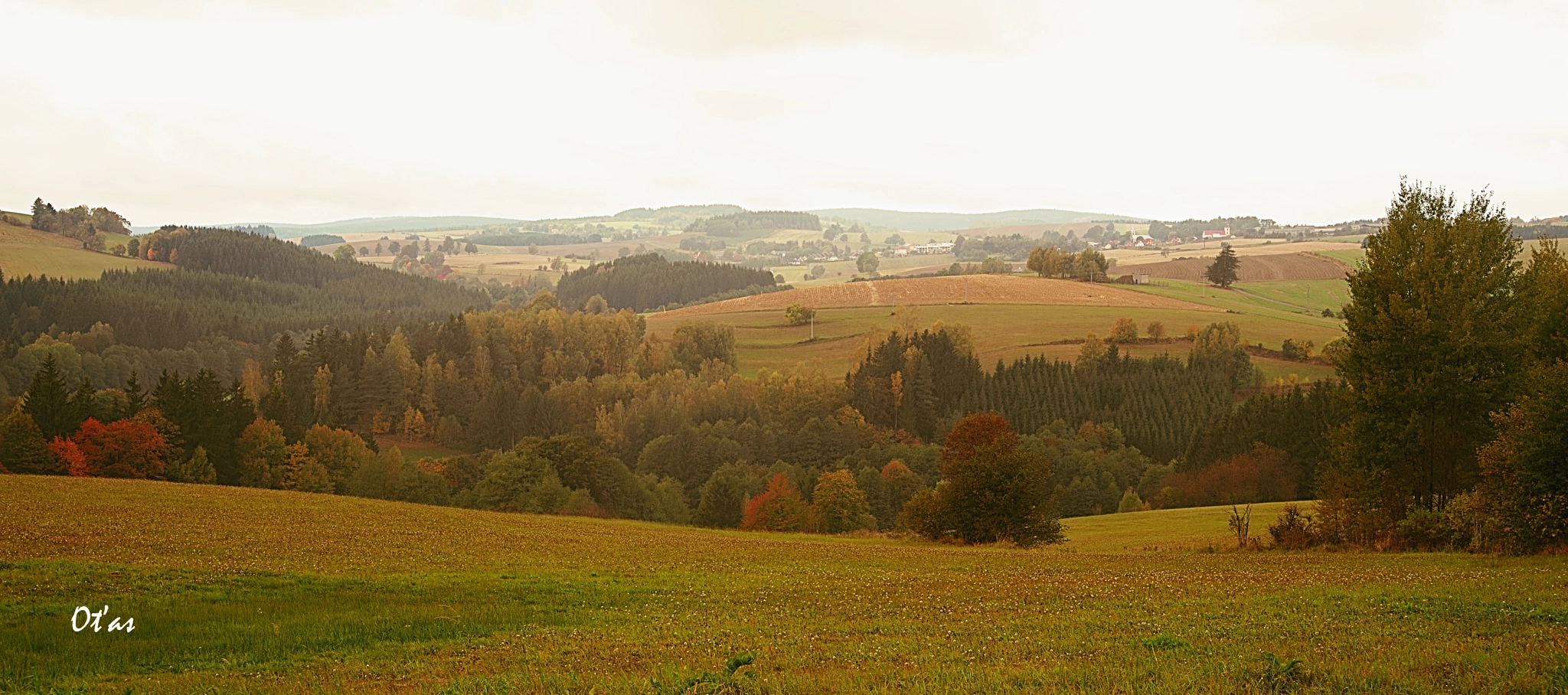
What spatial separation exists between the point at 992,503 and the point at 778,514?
3017cm

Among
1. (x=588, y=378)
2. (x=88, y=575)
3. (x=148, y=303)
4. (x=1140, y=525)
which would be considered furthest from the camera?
(x=148, y=303)

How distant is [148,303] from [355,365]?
214ft

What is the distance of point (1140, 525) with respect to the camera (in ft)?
185

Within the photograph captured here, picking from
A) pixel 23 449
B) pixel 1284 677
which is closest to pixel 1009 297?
pixel 23 449

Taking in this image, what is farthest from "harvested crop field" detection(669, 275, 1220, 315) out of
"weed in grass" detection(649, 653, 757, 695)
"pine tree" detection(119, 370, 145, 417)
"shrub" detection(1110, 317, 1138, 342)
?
"weed in grass" detection(649, 653, 757, 695)

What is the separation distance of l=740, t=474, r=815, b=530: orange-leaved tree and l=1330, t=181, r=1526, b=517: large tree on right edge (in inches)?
1721

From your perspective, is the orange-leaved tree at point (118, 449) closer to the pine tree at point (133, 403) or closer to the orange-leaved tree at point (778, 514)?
the pine tree at point (133, 403)

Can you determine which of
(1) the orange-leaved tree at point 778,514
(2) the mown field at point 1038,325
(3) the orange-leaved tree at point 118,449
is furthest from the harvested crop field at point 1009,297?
(3) the orange-leaved tree at point 118,449

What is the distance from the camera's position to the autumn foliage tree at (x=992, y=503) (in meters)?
46.2

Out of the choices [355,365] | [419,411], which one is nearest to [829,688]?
[419,411]

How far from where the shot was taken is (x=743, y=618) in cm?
1842

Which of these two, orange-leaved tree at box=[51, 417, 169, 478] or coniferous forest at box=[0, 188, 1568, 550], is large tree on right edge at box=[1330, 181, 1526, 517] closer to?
coniferous forest at box=[0, 188, 1568, 550]

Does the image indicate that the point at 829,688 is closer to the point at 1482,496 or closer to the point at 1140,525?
the point at 1482,496

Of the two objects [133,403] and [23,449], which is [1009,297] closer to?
[133,403]
